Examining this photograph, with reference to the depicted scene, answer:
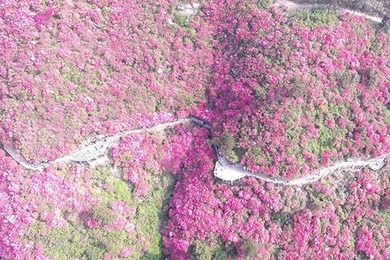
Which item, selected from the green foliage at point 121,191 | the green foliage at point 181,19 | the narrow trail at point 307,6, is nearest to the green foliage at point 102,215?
the green foliage at point 121,191

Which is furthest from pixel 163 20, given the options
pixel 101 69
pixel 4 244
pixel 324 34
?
pixel 4 244

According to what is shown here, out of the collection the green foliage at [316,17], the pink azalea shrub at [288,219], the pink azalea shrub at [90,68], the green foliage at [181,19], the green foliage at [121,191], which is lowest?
the green foliage at [121,191]

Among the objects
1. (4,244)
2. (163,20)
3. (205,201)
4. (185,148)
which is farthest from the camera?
(163,20)

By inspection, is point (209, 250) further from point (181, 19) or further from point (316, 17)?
point (316, 17)

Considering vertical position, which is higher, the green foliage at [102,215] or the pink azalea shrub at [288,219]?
the pink azalea shrub at [288,219]

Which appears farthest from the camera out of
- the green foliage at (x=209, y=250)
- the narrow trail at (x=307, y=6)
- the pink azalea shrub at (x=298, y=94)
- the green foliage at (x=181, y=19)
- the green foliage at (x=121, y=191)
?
the green foliage at (x=181, y=19)

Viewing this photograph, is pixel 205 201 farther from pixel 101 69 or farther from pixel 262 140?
pixel 101 69

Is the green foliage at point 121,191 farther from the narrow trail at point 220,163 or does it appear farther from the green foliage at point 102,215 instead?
the narrow trail at point 220,163

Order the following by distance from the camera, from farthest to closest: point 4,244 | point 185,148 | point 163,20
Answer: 1. point 163,20
2. point 185,148
3. point 4,244
